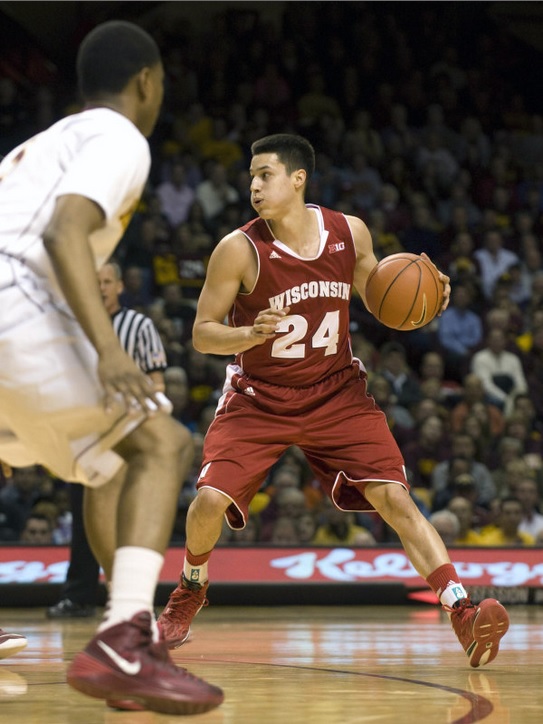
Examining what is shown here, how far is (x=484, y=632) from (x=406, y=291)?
1369 mm

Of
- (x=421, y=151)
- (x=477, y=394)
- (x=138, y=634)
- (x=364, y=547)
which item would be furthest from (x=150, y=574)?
(x=421, y=151)

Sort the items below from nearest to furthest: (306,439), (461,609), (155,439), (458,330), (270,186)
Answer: (155,439) < (461,609) < (306,439) < (270,186) < (458,330)

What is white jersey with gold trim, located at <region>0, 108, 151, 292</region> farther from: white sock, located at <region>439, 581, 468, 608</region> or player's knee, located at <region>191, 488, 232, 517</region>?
white sock, located at <region>439, 581, 468, 608</region>

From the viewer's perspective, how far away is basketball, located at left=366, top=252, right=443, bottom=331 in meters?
4.93

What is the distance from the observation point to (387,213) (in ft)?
42.0

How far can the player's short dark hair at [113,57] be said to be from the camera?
3.25 meters

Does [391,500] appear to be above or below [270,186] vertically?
below

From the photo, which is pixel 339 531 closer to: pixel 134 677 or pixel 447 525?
pixel 447 525

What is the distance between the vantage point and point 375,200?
13.0 meters

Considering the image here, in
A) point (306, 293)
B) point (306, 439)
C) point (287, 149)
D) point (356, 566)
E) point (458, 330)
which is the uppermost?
point (287, 149)

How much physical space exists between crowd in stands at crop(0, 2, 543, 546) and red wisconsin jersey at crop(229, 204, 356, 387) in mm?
3537

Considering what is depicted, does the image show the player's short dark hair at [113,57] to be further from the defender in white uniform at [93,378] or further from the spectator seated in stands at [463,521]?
the spectator seated in stands at [463,521]

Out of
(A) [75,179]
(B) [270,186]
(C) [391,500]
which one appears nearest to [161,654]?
(A) [75,179]

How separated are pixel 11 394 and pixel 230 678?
150 centimetres
